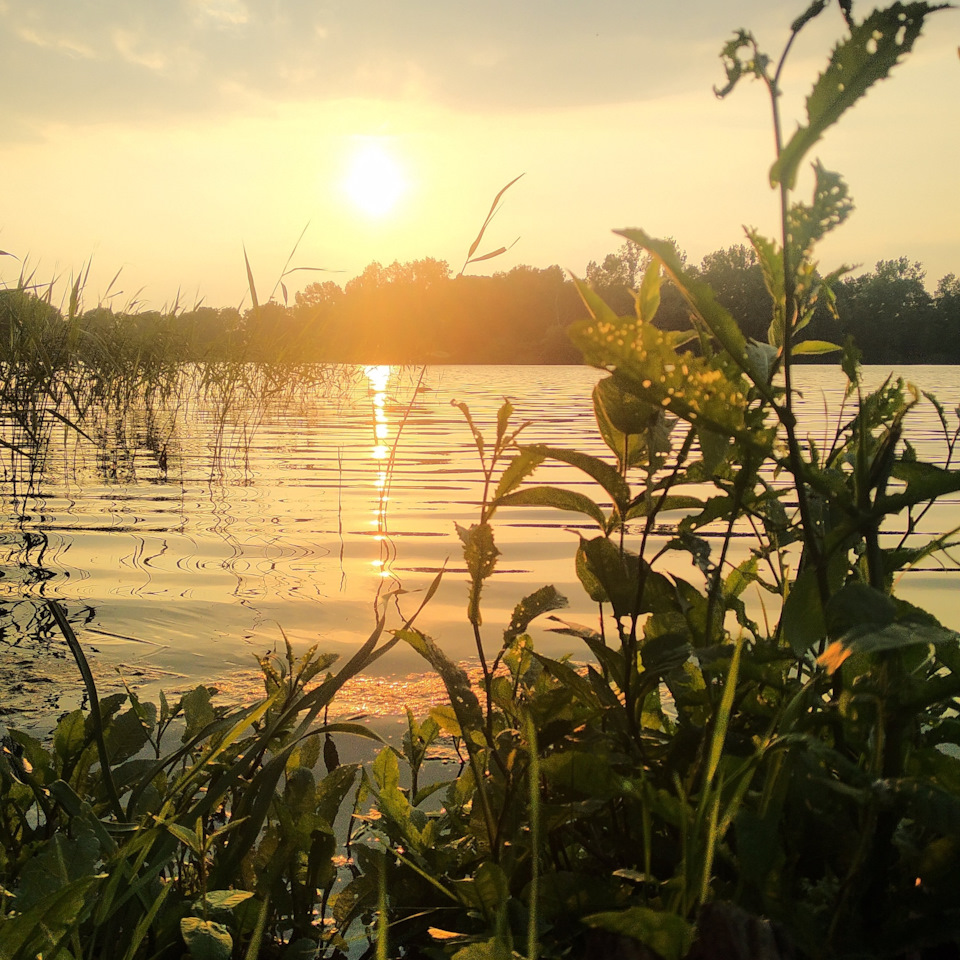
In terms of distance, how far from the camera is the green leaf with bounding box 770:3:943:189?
0.79 meters

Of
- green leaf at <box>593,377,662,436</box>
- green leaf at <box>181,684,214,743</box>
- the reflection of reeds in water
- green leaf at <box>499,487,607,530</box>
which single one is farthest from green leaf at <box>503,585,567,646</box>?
the reflection of reeds in water

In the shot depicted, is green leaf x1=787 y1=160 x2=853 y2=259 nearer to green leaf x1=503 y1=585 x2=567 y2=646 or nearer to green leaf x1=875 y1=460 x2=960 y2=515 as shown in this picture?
green leaf x1=875 y1=460 x2=960 y2=515

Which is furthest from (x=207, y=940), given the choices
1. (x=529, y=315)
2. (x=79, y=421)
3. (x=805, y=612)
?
(x=529, y=315)

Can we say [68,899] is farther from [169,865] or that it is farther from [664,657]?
[664,657]

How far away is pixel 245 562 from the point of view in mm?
4043

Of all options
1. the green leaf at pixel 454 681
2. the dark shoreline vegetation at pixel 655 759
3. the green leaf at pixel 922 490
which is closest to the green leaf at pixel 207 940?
the dark shoreline vegetation at pixel 655 759

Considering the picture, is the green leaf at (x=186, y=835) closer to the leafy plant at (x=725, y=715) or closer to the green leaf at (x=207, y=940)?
the green leaf at (x=207, y=940)

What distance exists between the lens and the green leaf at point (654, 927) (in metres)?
0.80

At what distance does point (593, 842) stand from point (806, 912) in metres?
0.32

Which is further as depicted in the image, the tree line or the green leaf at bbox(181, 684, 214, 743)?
the tree line

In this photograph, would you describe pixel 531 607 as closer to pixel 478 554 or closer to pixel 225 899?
pixel 478 554

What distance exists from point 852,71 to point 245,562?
3589 mm

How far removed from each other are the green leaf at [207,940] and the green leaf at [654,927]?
481mm

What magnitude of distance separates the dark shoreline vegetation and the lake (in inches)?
5.8
